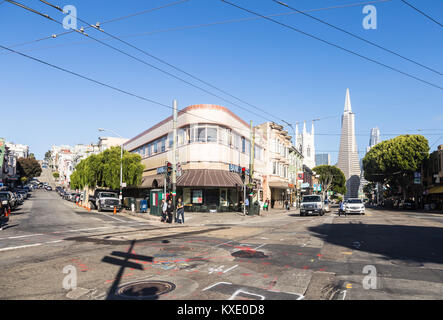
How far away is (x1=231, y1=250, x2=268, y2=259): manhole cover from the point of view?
9500 millimetres

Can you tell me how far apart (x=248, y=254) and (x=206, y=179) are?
21.4 metres

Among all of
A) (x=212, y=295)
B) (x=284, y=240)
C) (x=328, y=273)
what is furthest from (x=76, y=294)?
(x=284, y=240)

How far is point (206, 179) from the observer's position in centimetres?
3103

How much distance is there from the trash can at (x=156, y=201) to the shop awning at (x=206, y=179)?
2.69m

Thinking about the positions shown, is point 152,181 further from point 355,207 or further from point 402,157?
point 402,157

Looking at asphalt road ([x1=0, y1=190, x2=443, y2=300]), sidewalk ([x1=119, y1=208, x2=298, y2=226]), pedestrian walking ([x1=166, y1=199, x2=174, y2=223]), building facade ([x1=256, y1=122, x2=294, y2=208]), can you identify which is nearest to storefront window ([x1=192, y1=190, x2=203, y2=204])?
sidewalk ([x1=119, y1=208, x2=298, y2=226])

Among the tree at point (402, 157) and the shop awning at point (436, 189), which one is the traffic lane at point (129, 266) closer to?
the shop awning at point (436, 189)

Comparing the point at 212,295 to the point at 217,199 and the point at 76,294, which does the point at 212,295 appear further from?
the point at 217,199

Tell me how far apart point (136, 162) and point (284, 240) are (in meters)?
30.8

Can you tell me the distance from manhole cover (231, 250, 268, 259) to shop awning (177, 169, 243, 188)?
20.2 meters

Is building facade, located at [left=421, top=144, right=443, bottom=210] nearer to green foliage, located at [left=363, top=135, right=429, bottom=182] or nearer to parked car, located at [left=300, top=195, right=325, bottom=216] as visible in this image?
green foliage, located at [left=363, top=135, right=429, bottom=182]

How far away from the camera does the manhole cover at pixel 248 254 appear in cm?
950

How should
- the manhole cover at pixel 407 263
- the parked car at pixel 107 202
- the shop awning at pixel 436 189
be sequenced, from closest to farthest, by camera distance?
the manhole cover at pixel 407 263 → the parked car at pixel 107 202 → the shop awning at pixel 436 189

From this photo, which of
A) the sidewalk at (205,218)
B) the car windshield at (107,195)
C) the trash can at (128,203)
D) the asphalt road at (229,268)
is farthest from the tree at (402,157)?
the asphalt road at (229,268)
